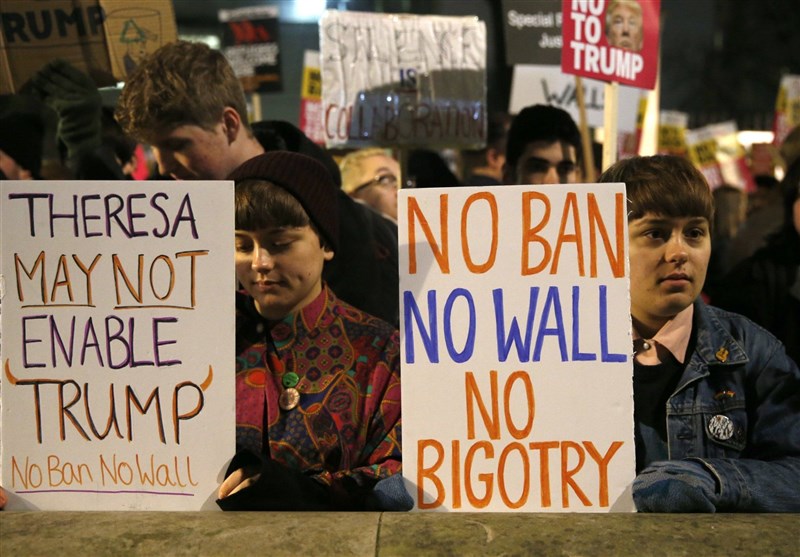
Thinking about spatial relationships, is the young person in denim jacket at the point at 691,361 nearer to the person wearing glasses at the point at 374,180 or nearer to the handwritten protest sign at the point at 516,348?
the handwritten protest sign at the point at 516,348

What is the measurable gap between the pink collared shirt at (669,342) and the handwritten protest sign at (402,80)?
2.54 meters

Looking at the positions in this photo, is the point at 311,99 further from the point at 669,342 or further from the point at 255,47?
the point at 669,342

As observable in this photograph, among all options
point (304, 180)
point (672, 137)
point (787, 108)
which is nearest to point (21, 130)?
point (304, 180)

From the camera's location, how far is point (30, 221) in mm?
1979

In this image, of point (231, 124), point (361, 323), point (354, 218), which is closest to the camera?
point (361, 323)

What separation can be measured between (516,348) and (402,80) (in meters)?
2.96

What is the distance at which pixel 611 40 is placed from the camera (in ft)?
14.4

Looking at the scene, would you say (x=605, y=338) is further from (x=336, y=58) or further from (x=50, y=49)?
(x=336, y=58)

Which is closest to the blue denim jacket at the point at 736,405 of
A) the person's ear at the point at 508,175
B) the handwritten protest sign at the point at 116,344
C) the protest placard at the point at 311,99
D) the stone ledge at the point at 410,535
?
the stone ledge at the point at 410,535

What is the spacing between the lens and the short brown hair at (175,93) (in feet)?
9.52

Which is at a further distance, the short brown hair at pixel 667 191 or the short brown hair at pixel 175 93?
the short brown hair at pixel 175 93

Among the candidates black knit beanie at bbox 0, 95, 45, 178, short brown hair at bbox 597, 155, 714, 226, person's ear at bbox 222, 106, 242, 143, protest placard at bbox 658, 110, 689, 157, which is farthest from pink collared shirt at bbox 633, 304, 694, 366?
protest placard at bbox 658, 110, 689, 157

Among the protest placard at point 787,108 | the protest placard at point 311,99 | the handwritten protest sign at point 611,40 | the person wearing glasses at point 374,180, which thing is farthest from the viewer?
the protest placard at point 787,108

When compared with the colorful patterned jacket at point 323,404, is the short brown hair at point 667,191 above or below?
above
